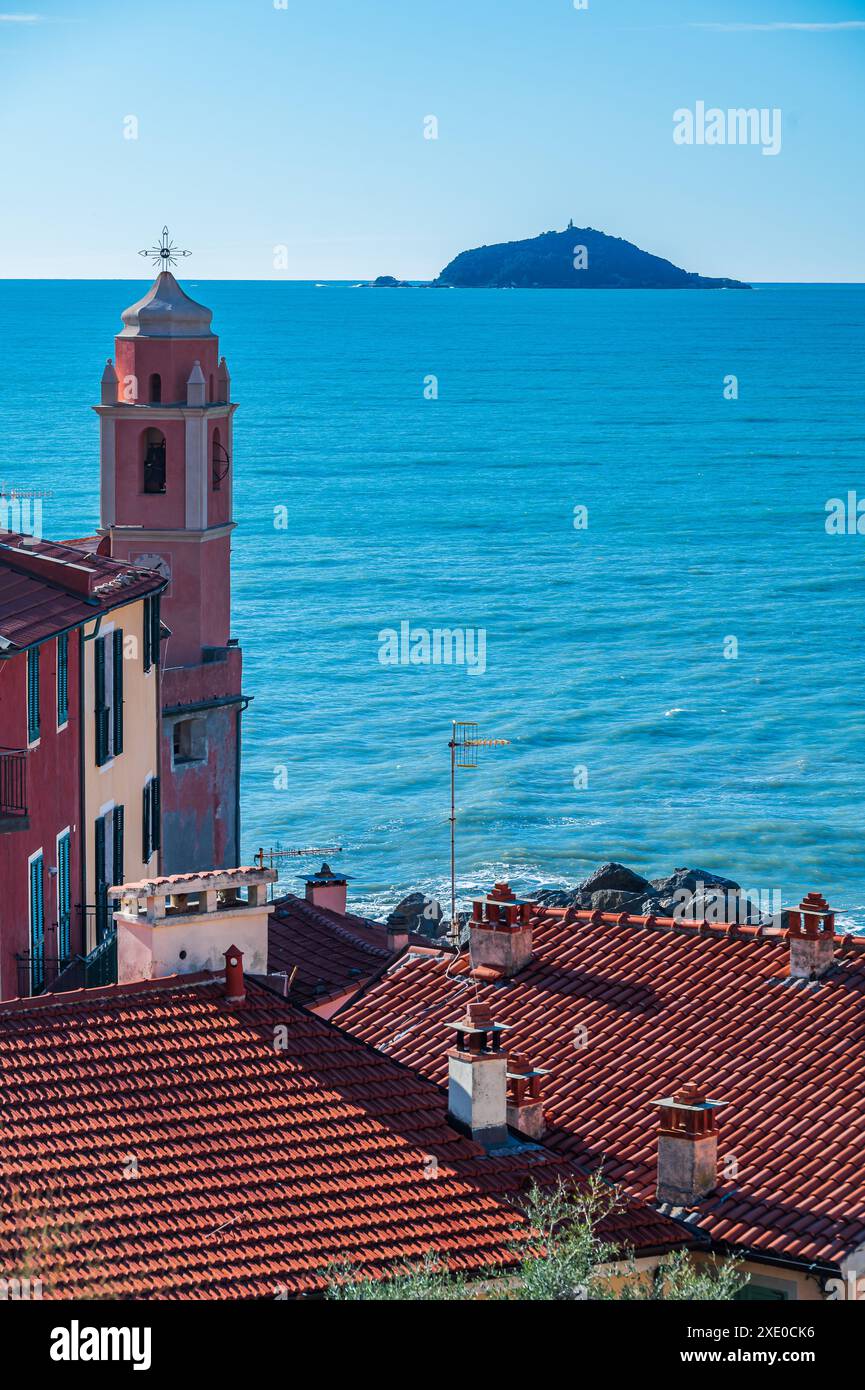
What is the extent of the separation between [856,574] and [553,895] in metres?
70.8

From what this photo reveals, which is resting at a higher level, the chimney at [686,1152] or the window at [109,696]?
the window at [109,696]

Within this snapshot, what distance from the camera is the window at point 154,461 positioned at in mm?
45312

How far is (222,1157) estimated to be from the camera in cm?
1738

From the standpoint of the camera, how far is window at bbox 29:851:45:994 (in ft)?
96.2

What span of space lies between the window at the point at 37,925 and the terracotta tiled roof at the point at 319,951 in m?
2.91

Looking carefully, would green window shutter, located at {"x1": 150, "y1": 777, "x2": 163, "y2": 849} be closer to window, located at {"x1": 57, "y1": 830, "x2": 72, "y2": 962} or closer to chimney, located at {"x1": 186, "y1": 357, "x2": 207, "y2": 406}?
window, located at {"x1": 57, "y1": 830, "x2": 72, "y2": 962}

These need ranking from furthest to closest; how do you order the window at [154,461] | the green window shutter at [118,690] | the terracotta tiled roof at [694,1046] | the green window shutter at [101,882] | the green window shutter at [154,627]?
the window at [154,461], the green window shutter at [154,627], the green window shutter at [118,690], the green window shutter at [101,882], the terracotta tiled roof at [694,1046]

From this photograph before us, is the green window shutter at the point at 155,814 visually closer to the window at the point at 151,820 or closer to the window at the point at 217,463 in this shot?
the window at the point at 151,820

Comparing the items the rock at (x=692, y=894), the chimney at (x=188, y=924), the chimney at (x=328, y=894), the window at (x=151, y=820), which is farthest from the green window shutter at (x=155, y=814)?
the chimney at (x=188, y=924)

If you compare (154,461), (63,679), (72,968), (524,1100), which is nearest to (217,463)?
(154,461)

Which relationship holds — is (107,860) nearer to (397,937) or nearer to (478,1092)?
(397,937)

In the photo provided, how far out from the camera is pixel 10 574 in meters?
31.8

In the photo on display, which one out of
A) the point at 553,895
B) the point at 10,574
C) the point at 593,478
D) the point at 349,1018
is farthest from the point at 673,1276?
the point at 593,478
